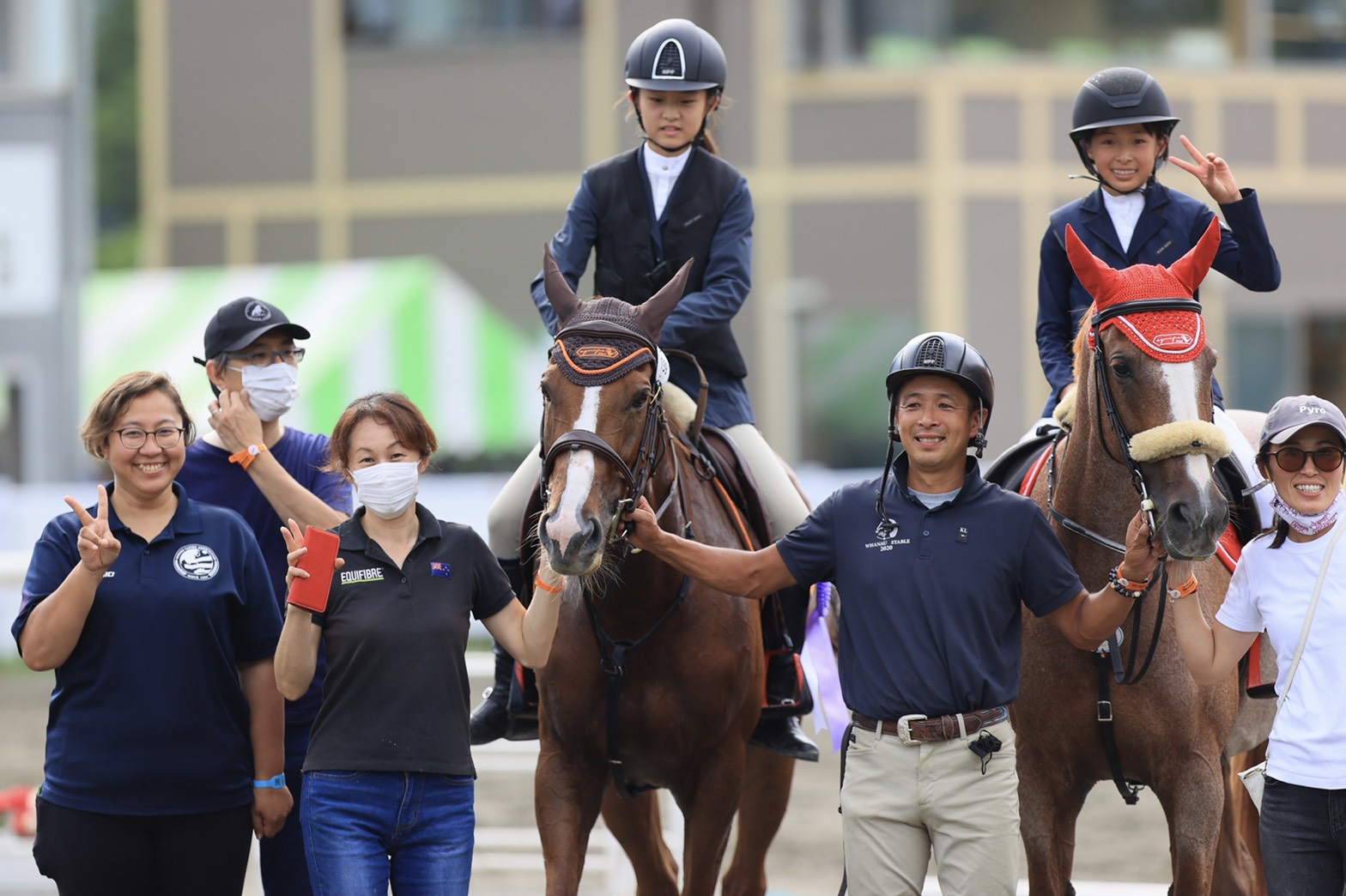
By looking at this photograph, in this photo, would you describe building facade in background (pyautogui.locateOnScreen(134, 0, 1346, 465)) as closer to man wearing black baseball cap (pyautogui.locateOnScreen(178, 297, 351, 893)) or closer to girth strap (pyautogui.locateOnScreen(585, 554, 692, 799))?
girth strap (pyautogui.locateOnScreen(585, 554, 692, 799))

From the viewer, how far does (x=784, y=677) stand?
224 inches

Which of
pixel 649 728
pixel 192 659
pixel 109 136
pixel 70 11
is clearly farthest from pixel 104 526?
pixel 109 136

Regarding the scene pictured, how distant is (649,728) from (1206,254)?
2.19 m

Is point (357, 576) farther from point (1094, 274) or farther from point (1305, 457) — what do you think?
point (1305, 457)

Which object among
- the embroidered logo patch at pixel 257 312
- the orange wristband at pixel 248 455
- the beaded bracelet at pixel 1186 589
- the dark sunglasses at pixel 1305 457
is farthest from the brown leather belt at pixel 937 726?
the embroidered logo patch at pixel 257 312

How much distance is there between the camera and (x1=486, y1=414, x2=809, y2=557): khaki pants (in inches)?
221

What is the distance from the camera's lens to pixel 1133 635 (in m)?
4.78

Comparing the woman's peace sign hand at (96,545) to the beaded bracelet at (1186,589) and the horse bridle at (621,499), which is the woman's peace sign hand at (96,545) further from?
the beaded bracelet at (1186,589)

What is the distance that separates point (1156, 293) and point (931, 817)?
5.13 ft

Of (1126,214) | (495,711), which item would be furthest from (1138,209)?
(495,711)

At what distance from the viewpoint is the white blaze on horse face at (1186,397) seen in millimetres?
4125

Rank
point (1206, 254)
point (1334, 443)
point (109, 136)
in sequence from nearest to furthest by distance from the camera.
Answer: point (1334, 443) → point (1206, 254) → point (109, 136)

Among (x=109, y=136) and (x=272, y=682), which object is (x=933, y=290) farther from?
(x=109, y=136)

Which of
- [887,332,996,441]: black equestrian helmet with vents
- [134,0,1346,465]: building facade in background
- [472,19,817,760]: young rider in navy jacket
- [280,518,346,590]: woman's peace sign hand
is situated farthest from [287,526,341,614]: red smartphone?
[134,0,1346,465]: building facade in background
